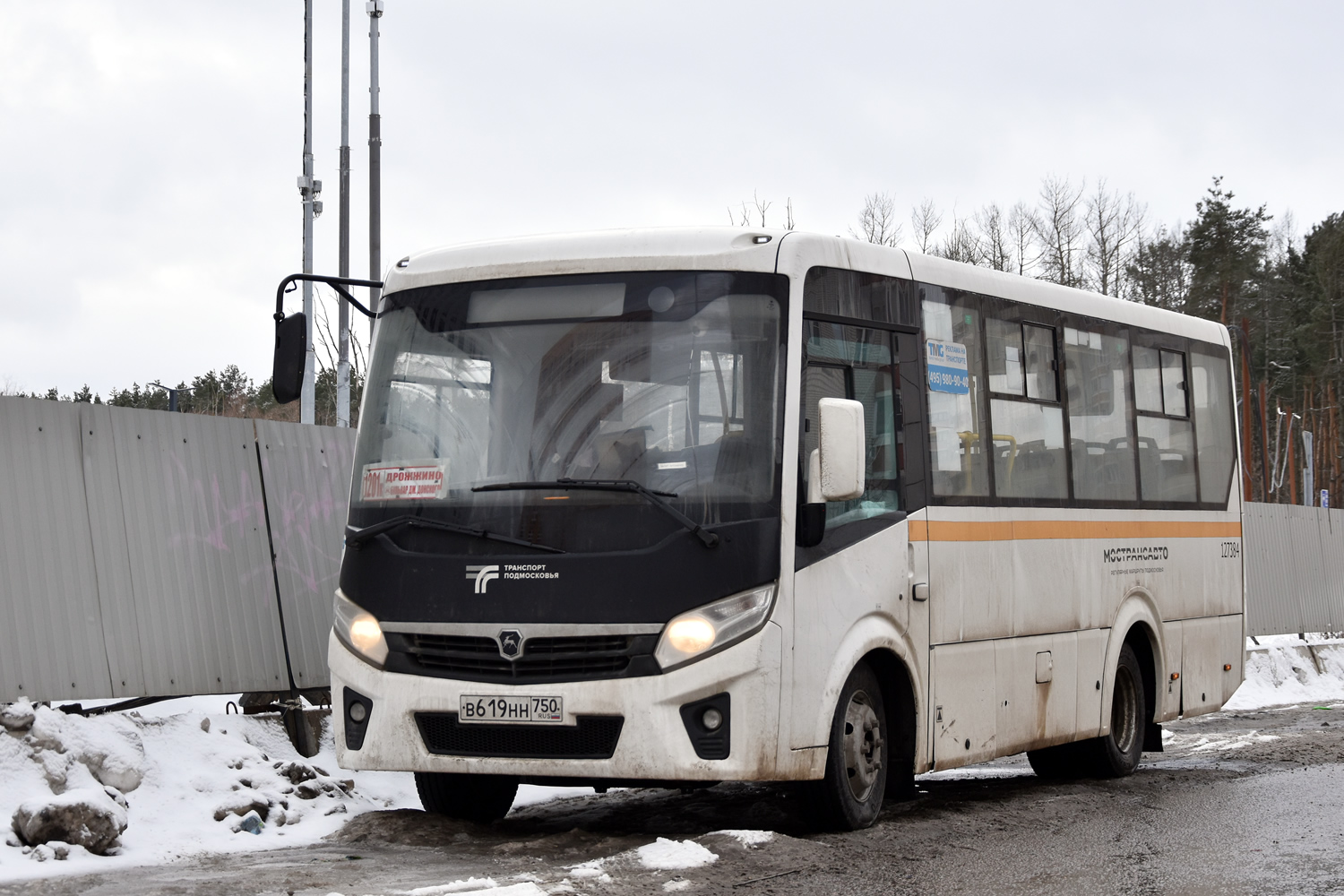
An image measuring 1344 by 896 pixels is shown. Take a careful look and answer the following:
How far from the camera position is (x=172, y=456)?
1103 cm

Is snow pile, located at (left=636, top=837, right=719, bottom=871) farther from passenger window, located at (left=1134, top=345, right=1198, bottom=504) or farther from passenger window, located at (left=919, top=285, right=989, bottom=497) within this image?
passenger window, located at (left=1134, top=345, right=1198, bottom=504)

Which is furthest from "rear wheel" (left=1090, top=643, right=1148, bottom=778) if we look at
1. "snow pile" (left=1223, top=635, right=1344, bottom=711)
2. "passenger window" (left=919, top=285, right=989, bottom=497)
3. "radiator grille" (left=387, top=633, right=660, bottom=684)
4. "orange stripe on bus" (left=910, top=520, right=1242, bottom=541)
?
"snow pile" (left=1223, top=635, right=1344, bottom=711)

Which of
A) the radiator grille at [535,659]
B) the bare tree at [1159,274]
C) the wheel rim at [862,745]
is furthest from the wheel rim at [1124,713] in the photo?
the bare tree at [1159,274]

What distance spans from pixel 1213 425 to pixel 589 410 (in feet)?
22.5

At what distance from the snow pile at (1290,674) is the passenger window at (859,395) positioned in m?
13.5

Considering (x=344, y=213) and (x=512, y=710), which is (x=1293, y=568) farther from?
(x=512, y=710)

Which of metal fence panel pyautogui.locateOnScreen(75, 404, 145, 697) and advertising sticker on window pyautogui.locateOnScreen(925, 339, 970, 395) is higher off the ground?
advertising sticker on window pyautogui.locateOnScreen(925, 339, 970, 395)

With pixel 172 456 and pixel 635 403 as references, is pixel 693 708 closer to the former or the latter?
pixel 635 403

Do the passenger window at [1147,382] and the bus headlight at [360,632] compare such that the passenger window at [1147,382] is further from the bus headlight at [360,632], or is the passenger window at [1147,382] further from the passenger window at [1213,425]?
the bus headlight at [360,632]

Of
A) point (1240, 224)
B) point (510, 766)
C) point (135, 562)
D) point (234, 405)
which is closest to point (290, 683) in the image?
point (135, 562)

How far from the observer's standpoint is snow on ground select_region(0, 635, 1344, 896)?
7.68 meters

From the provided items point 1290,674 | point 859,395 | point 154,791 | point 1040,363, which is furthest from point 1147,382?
point 1290,674

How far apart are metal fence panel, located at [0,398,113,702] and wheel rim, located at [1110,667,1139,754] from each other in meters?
6.53

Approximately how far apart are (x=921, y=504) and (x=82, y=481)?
15.9 feet
